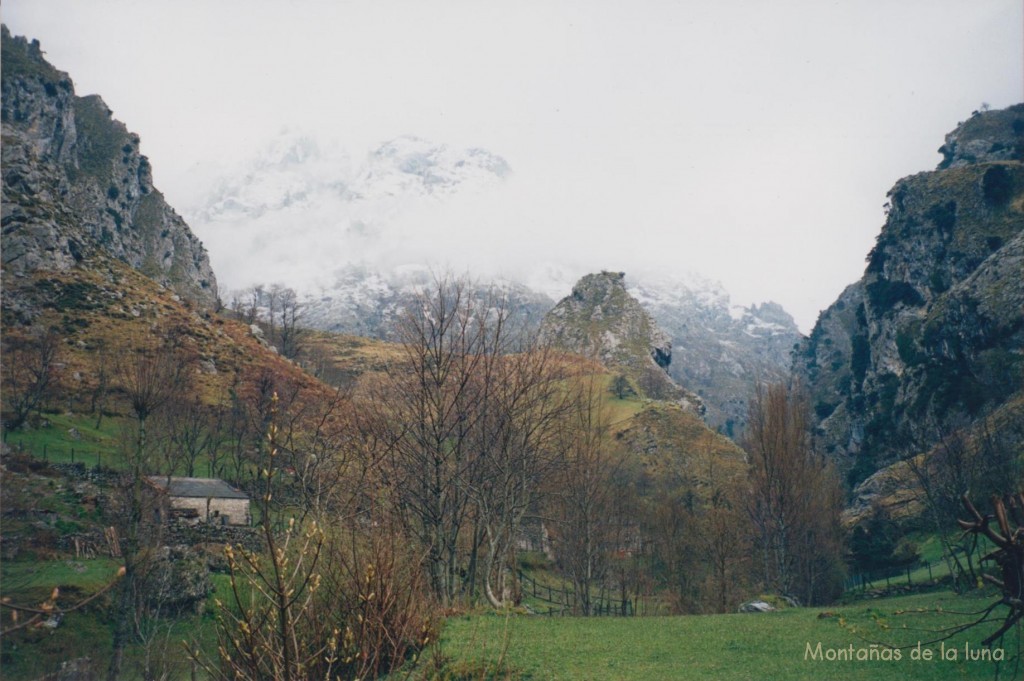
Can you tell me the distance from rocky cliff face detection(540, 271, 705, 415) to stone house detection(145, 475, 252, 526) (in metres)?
101

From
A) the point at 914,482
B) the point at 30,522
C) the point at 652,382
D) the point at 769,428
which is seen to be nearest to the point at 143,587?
the point at 30,522

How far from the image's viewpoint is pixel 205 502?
3812 centimetres

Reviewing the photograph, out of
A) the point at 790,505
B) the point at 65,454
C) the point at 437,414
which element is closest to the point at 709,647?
the point at 437,414

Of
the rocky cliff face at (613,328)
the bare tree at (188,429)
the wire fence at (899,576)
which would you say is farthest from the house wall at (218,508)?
the rocky cliff face at (613,328)

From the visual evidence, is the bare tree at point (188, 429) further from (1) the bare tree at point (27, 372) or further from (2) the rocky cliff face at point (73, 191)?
(2) the rocky cliff face at point (73, 191)

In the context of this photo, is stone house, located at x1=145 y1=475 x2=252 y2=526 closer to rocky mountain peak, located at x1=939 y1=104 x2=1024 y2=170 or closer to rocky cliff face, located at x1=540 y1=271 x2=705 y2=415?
rocky cliff face, located at x1=540 y1=271 x2=705 y2=415

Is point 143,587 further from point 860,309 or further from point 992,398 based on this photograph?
point 860,309

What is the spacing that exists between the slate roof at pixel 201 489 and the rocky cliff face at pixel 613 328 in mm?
100468

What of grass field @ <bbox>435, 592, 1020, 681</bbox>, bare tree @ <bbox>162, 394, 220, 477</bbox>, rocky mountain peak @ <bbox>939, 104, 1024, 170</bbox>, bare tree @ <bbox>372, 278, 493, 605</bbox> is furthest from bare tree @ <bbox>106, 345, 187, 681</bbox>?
rocky mountain peak @ <bbox>939, 104, 1024, 170</bbox>

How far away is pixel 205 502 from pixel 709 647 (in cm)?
3399

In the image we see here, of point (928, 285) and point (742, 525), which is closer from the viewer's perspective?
point (742, 525)

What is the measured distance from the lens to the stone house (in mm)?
36000

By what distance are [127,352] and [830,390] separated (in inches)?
4946

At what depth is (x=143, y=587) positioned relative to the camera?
23.8 m
